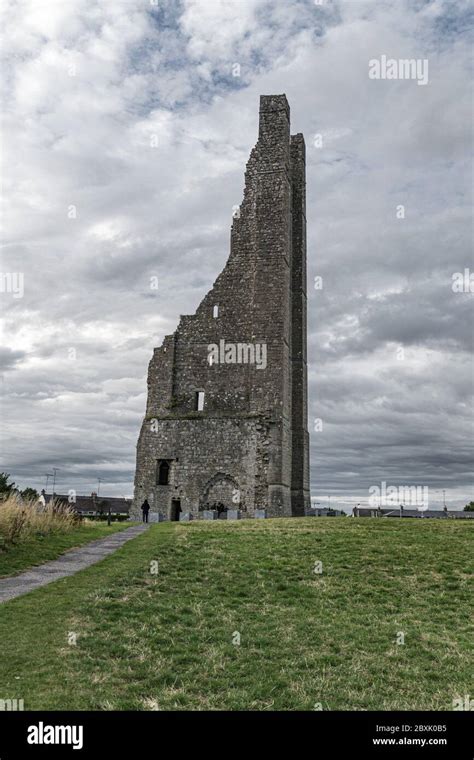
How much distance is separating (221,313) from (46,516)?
18310 millimetres

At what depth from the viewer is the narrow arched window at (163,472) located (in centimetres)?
3509

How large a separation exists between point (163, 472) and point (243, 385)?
650cm

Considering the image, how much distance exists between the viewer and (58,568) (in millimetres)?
14016

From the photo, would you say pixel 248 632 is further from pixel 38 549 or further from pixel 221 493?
pixel 221 493

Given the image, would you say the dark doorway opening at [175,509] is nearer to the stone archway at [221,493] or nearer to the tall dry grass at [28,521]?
the stone archway at [221,493]

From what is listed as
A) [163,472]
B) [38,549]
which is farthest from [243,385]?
[38,549]

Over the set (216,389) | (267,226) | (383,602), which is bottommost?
(383,602)

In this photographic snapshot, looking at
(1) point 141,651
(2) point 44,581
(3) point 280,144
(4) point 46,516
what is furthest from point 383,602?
(3) point 280,144

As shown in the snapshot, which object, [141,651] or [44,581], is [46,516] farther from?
[141,651]

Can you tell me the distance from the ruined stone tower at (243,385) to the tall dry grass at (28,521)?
417 inches

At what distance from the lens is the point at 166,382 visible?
36.3 metres
